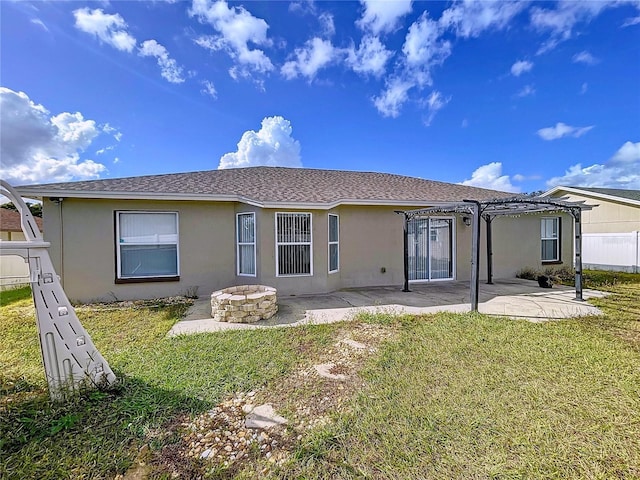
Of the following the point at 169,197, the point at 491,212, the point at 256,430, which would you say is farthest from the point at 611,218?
the point at 169,197

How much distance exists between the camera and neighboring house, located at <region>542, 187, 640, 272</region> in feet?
→ 46.6

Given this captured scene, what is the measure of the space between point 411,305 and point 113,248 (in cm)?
816

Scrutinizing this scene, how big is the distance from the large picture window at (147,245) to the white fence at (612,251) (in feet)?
65.6

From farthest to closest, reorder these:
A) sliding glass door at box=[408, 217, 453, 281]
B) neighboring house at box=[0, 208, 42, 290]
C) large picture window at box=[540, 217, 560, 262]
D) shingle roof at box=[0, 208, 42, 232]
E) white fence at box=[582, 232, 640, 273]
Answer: shingle roof at box=[0, 208, 42, 232]
white fence at box=[582, 232, 640, 273]
neighboring house at box=[0, 208, 42, 290]
large picture window at box=[540, 217, 560, 262]
sliding glass door at box=[408, 217, 453, 281]

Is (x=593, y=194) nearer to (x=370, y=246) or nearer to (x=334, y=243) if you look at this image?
(x=370, y=246)

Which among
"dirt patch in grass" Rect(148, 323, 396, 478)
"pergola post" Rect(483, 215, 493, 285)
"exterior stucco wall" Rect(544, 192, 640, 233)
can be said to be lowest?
"dirt patch in grass" Rect(148, 323, 396, 478)

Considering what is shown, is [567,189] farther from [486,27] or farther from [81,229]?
[81,229]

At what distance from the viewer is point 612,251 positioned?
587 inches

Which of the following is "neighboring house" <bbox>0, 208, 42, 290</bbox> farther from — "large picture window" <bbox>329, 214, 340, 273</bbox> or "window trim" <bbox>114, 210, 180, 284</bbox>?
"large picture window" <bbox>329, 214, 340, 273</bbox>

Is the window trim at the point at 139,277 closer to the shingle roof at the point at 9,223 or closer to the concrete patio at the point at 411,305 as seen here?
the concrete patio at the point at 411,305

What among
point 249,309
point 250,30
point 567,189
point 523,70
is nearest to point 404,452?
point 249,309

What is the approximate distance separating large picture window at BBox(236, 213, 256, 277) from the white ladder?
514cm

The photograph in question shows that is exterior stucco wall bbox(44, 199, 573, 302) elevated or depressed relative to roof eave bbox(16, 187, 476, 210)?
depressed

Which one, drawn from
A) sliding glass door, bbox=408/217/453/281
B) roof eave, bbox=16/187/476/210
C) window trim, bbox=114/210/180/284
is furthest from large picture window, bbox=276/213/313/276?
sliding glass door, bbox=408/217/453/281
